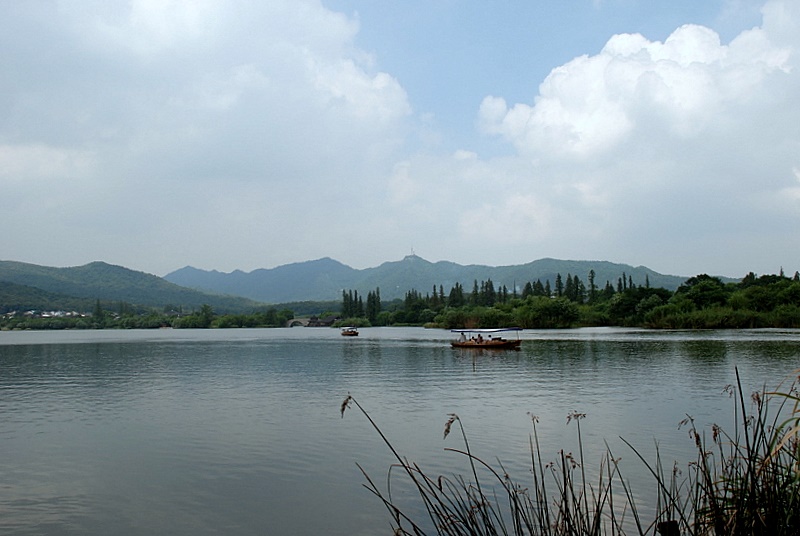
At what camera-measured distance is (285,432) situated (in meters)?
20.3

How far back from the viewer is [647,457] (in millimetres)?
15852

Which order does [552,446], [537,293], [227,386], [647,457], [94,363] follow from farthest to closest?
[537,293] < [94,363] < [227,386] < [552,446] < [647,457]

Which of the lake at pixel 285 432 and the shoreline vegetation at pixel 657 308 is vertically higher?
the shoreline vegetation at pixel 657 308

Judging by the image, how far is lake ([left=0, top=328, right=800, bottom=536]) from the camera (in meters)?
12.6

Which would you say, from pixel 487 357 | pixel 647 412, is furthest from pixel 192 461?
pixel 487 357

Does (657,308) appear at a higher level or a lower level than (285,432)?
higher

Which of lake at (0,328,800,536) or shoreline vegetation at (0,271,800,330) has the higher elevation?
shoreline vegetation at (0,271,800,330)

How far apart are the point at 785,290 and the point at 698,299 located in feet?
46.9

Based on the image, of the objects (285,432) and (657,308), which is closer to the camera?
(285,432)

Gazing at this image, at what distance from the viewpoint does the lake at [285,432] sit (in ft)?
41.5

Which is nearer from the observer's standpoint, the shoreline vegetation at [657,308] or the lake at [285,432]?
the lake at [285,432]

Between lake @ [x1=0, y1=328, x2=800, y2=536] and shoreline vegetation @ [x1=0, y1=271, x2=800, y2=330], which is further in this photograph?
shoreline vegetation @ [x1=0, y1=271, x2=800, y2=330]

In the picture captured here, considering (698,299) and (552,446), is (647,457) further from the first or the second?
(698,299)

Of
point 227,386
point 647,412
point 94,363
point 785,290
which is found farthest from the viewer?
point 785,290
